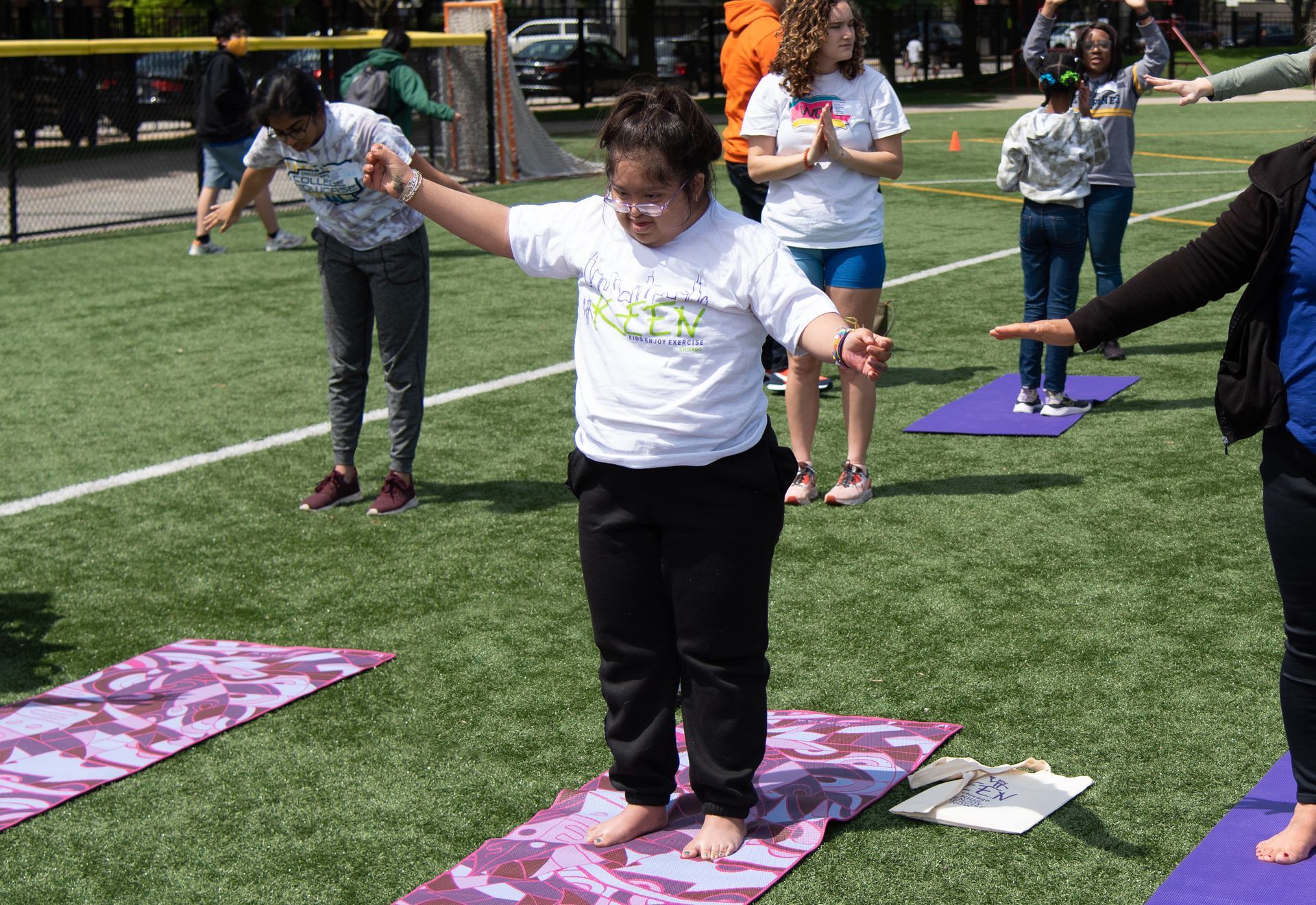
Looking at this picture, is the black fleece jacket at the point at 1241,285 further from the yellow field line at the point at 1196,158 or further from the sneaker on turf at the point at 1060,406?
the yellow field line at the point at 1196,158

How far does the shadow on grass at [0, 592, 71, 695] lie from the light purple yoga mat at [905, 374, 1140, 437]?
4.26 m

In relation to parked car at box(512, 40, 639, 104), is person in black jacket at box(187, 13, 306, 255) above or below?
below

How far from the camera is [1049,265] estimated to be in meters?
7.64

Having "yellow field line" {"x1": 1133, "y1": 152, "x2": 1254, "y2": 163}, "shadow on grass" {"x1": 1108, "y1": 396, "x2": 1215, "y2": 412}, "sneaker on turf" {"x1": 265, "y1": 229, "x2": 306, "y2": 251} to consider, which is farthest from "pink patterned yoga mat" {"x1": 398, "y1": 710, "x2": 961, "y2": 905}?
"yellow field line" {"x1": 1133, "y1": 152, "x2": 1254, "y2": 163}

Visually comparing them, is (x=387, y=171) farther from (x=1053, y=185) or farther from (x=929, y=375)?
(x=929, y=375)

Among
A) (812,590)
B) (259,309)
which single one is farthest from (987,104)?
(812,590)

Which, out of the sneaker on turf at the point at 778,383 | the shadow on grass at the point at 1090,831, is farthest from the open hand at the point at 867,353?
the sneaker on turf at the point at 778,383

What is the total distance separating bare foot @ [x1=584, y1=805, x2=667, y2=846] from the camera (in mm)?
3693

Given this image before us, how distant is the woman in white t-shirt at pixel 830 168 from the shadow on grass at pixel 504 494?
1098 millimetres

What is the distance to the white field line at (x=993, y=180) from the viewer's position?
18719 mm

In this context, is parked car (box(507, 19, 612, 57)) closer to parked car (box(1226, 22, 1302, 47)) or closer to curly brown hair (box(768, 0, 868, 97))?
parked car (box(1226, 22, 1302, 47))

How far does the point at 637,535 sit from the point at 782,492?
366 millimetres

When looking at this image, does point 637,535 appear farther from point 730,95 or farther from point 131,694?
point 730,95

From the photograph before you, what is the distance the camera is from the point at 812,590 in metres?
5.46
